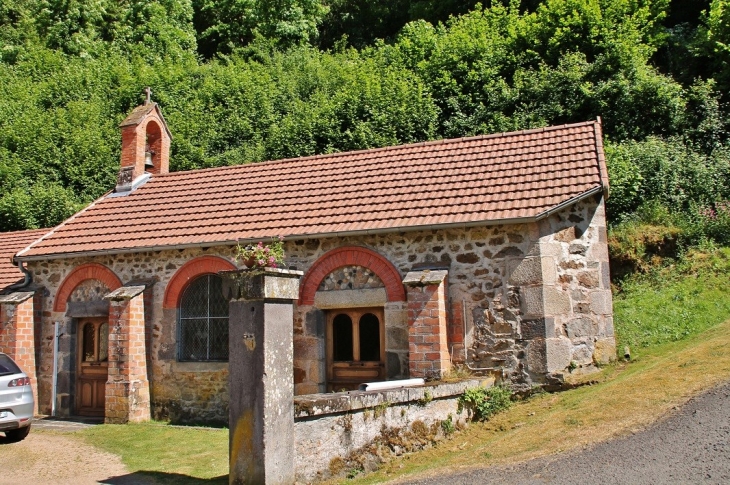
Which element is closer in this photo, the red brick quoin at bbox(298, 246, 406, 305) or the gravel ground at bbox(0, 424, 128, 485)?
the gravel ground at bbox(0, 424, 128, 485)

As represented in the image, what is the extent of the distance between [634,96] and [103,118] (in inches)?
830

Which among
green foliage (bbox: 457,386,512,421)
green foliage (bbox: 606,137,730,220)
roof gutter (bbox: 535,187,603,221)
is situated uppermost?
green foliage (bbox: 606,137,730,220)

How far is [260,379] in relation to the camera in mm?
7320

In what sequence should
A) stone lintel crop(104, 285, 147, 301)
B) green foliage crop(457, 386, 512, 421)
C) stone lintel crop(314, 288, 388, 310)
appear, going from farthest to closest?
stone lintel crop(104, 285, 147, 301), stone lintel crop(314, 288, 388, 310), green foliage crop(457, 386, 512, 421)

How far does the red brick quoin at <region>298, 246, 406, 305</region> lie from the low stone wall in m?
2.50

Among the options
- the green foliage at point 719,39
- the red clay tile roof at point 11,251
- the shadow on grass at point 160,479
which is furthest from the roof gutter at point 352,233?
the green foliage at point 719,39

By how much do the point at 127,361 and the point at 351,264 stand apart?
4.96m

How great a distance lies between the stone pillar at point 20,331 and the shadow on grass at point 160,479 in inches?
265

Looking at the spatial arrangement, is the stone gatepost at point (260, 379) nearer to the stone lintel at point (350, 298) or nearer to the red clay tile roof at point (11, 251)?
the stone lintel at point (350, 298)

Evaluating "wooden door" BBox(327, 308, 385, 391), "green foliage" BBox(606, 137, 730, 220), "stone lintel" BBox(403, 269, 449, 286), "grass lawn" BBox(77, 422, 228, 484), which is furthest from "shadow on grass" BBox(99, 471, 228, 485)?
"green foliage" BBox(606, 137, 730, 220)

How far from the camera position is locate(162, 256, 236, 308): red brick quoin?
523 inches

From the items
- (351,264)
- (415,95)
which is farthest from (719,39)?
(351,264)

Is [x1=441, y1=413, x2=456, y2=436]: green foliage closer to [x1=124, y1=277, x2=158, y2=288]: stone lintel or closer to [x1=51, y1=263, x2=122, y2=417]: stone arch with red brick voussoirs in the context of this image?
[x1=124, y1=277, x2=158, y2=288]: stone lintel

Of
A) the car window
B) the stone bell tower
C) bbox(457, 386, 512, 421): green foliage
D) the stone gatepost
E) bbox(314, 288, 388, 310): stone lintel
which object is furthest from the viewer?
the stone bell tower
